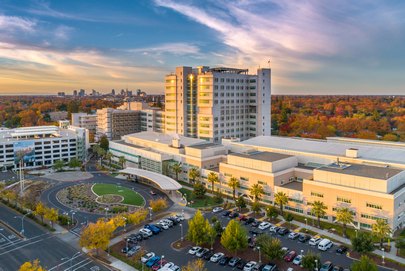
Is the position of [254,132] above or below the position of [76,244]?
above

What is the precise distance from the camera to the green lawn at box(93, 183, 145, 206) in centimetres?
6775

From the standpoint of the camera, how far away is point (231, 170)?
7062 cm

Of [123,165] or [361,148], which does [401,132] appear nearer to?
[361,148]

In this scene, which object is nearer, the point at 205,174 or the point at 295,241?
the point at 295,241

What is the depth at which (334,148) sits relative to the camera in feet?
243

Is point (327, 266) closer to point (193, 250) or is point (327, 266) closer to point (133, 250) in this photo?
point (193, 250)

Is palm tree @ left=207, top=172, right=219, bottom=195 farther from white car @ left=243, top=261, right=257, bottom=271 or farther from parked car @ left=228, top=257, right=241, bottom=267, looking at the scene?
white car @ left=243, top=261, right=257, bottom=271

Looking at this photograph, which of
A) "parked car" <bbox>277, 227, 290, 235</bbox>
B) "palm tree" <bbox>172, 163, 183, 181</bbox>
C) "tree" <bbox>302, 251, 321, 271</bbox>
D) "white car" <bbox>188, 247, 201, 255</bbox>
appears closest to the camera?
"tree" <bbox>302, 251, 321, 271</bbox>

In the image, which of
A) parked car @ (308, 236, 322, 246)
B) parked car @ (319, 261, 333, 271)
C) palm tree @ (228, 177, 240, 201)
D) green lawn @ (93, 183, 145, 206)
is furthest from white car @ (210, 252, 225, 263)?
green lawn @ (93, 183, 145, 206)

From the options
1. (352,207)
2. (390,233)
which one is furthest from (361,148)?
(390,233)

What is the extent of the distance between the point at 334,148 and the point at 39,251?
56484 mm

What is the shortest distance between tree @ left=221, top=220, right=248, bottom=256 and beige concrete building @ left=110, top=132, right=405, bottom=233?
1833cm

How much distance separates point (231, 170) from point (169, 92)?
51.4m

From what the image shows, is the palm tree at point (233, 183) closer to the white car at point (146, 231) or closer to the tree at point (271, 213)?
the tree at point (271, 213)
